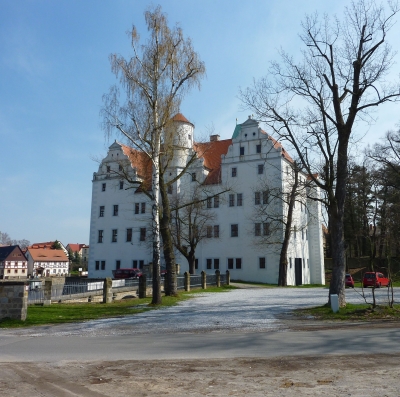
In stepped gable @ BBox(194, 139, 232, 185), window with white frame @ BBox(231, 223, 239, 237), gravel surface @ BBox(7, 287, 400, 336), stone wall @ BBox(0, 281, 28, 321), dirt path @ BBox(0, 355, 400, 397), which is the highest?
stepped gable @ BBox(194, 139, 232, 185)

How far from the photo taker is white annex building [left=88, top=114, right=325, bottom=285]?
154 ft

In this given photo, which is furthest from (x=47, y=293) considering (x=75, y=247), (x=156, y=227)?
(x=75, y=247)

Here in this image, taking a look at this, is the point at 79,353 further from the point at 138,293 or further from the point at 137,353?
the point at 138,293

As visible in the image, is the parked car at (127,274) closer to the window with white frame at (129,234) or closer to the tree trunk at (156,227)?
the window with white frame at (129,234)

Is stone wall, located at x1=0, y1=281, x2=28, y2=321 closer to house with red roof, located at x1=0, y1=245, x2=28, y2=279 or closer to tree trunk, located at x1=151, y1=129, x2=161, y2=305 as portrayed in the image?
tree trunk, located at x1=151, y1=129, x2=161, y2=305

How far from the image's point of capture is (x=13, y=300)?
51.6 ft

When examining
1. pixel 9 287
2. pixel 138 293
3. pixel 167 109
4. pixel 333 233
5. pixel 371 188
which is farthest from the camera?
pixel 371 188

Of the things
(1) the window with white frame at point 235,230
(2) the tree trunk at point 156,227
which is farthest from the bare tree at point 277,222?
(2) the tree trunk at point 156,227

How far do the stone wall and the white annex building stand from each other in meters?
28.3

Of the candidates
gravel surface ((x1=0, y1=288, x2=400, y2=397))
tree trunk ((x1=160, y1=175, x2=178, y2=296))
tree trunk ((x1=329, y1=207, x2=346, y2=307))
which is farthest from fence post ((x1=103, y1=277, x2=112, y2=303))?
gravel surface ((x1=0, y1=288, x2=400, y2=397))

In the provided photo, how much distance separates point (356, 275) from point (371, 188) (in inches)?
441

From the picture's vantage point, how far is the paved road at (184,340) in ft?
30.0

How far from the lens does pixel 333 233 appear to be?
1816 centimetres

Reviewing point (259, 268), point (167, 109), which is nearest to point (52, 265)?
point (259, 268)
